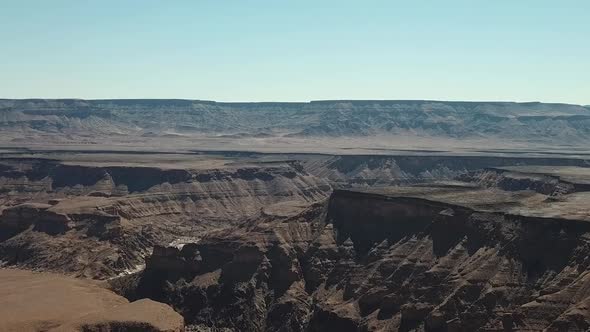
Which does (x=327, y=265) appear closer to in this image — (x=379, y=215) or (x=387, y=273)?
(x=387, y=273)

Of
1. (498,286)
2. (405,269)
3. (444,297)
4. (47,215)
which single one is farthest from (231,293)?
(47,215)

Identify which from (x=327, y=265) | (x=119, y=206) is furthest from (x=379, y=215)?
(x=119, y=206)

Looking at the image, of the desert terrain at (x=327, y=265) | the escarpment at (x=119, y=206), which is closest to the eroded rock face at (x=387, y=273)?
the desert terrain at (x=327, y=265)

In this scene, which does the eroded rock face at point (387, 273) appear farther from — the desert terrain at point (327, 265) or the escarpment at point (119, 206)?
the escarpment at point (119, 206)

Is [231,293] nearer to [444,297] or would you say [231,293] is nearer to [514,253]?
[444,297]

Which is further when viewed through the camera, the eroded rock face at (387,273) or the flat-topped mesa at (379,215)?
the flat-topped mesa at (379,215)

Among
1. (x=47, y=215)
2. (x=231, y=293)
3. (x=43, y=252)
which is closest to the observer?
(x=231, y=293)

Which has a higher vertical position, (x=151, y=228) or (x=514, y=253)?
(x=514, y=253)

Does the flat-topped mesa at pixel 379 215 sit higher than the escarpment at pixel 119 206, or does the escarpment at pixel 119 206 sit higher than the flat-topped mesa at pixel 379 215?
the flat-topped mesa at pixel 379 215
